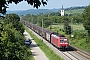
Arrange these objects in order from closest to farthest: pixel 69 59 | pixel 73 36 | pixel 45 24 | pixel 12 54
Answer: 1. pixel 12 54
2. pixel 69 59
3. pixel 73 36
4. pixel 45 24

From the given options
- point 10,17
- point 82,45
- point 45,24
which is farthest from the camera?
point 45,24

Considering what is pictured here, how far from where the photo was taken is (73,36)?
73562 mm

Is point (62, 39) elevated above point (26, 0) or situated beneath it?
situated beneath

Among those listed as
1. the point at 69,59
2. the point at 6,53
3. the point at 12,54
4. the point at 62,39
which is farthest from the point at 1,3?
the point at 62,39

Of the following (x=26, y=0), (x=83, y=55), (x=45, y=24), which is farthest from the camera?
(x=45, y=24)

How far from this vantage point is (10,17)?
6612 centimetres

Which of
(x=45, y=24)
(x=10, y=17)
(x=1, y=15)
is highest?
(x=1, y=15)

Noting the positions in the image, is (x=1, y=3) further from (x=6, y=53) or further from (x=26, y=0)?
(x=6, y=53)

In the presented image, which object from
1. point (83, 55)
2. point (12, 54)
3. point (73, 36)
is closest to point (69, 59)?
point (83, 55)

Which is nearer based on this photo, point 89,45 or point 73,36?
point 89,45

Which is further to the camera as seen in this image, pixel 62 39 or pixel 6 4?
pixel 62 39

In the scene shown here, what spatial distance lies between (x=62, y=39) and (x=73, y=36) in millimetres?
24150

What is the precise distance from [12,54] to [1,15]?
14.1 m

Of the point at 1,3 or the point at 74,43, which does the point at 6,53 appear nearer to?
the point at 1,3
